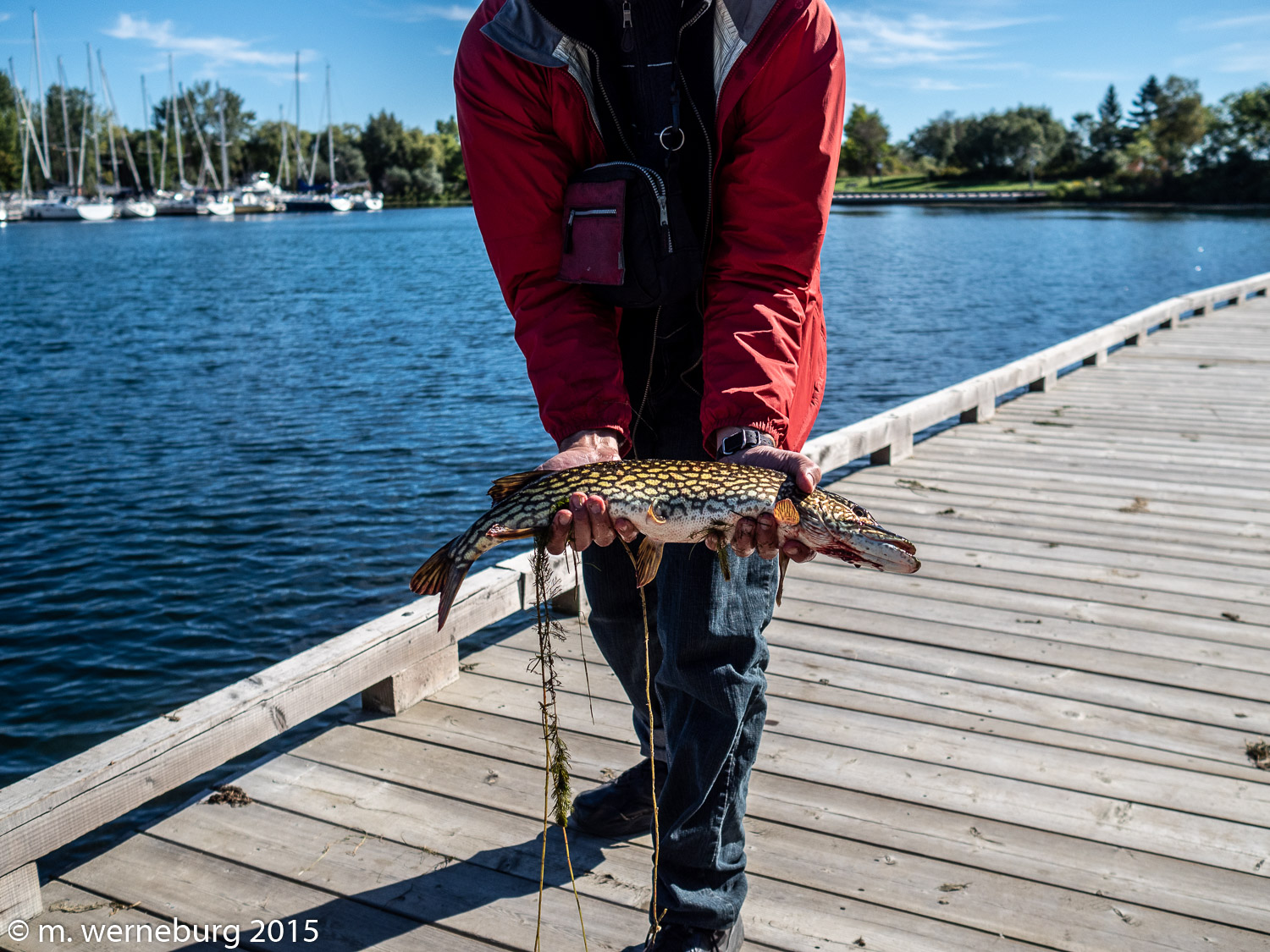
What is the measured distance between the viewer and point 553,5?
103 inches

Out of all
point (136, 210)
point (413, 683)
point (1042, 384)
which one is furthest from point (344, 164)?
point (413, 683)

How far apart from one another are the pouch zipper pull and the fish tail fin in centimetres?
142

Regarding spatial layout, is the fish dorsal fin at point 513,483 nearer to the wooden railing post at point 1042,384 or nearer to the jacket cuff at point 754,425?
the jacket cuff at point 754,425

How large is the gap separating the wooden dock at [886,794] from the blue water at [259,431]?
4.14 metres

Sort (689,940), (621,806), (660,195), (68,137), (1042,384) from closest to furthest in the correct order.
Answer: (689,940) < (660,195) < (621,806) < (1042,384) < (68,137)

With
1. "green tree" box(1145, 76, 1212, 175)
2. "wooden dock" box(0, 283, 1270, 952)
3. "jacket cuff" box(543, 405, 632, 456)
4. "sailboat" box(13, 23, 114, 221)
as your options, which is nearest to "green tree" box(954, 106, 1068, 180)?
"green tree" box(1145, 76, 1212, 175)

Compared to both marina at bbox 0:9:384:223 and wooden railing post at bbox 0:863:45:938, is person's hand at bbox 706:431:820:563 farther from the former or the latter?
marina at bbox 0:9:384:223

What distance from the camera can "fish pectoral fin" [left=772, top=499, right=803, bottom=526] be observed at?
228 centimetres

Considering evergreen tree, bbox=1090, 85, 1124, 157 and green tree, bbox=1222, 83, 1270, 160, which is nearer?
green tree, bbox=1222, 83, 1270, 160

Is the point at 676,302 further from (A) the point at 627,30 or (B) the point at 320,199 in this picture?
(B) the point at 320,199

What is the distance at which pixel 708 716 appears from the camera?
2.51m

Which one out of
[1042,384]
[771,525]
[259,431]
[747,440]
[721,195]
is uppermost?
[721,195]

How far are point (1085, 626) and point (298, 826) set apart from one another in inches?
142

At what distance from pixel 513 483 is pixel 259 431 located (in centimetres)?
1284
